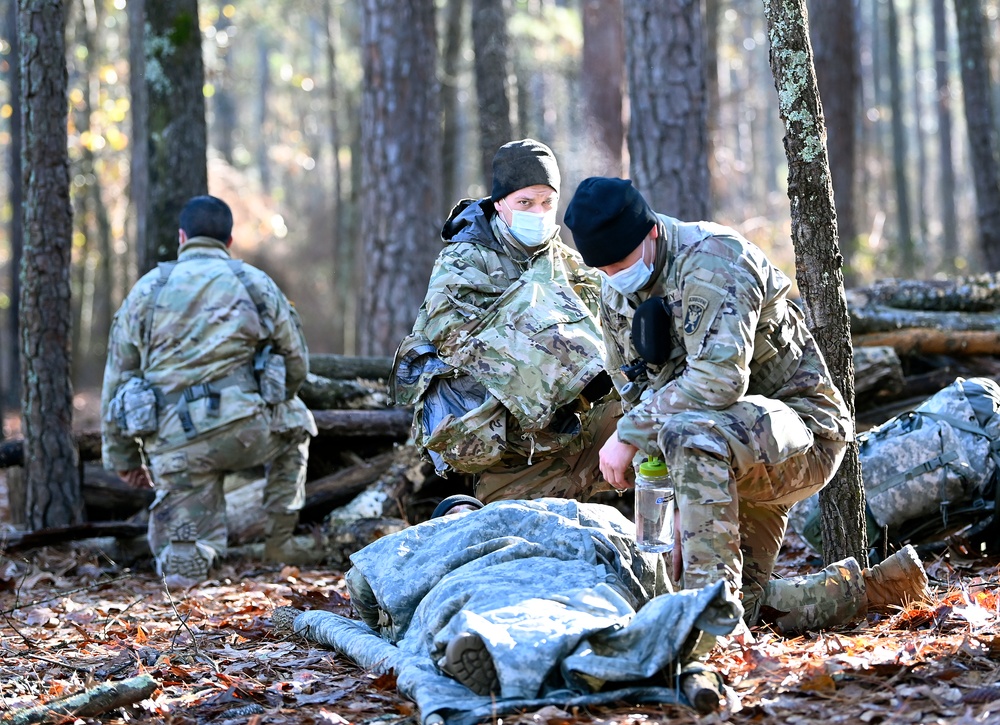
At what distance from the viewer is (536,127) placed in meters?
30.9

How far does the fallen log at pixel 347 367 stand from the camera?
9.09m

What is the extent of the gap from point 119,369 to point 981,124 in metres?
10.1

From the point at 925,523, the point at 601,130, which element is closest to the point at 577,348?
the point at 925,523

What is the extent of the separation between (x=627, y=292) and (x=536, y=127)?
2725 centimetres

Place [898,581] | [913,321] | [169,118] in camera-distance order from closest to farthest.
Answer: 1. [898,581]
2. [913,321]
3. [169,118]

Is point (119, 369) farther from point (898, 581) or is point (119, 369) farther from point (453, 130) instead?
point (453, 130)

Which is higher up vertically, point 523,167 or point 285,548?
point 523,167

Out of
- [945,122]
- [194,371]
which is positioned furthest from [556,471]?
[945,122]

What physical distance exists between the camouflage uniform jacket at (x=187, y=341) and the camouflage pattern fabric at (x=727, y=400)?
11.8 feet

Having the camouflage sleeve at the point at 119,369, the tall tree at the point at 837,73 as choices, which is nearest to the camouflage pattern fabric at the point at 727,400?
the camouflage sleeve at the point at 119,369

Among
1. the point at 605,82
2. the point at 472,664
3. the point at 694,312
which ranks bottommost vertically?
the point at 472,664

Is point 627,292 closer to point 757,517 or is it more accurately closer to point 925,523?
point 757,517

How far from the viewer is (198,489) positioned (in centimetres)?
748

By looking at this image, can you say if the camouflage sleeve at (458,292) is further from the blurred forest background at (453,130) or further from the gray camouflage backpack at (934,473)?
the blurred forest background at (453,130)
